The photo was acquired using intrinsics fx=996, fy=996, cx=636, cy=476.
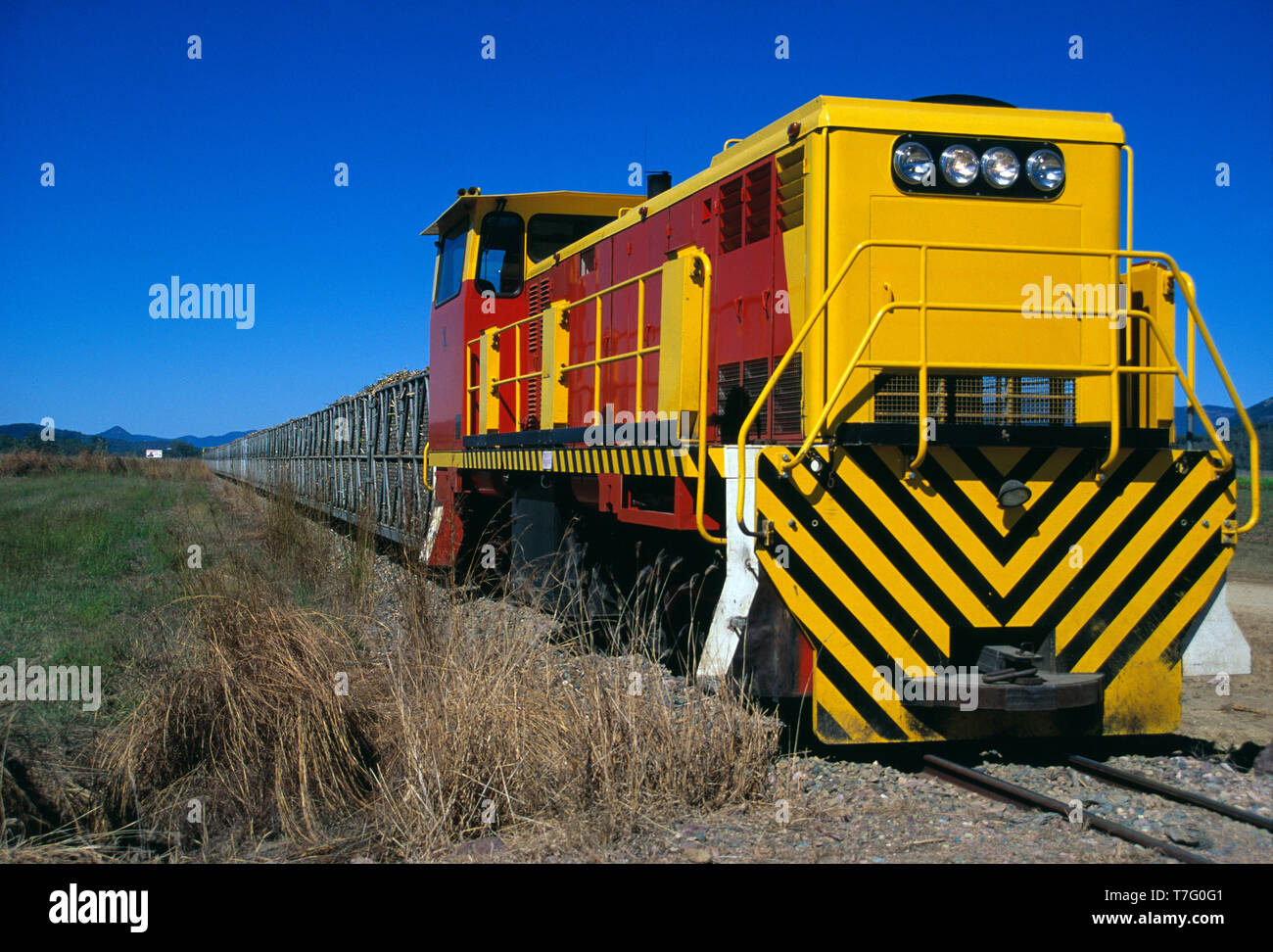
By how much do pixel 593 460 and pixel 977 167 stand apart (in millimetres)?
2621

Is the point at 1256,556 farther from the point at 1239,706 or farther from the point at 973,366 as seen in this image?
the point at 973,366

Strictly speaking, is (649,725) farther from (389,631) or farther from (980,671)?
(389,631)

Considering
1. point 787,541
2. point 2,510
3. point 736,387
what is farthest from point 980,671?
point 2,510

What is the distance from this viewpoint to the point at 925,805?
3938 mm

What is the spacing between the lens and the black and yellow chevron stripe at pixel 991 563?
14.4 feet

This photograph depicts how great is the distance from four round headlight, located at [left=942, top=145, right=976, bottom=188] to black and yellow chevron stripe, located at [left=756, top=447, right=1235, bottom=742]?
4.52ft

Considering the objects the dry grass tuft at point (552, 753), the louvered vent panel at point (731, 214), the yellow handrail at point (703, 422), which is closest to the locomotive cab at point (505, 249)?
the louvered vent panel at point (731, 214)

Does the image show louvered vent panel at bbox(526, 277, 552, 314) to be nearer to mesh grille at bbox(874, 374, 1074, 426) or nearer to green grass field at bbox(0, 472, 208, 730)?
green grass field at bbox(0, 472, 208, 730)

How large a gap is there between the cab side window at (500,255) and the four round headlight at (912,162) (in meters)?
4.84

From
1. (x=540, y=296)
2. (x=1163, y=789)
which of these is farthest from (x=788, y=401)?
(x=540, y=296)

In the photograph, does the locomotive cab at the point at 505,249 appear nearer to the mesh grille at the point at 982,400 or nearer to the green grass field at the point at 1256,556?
the mesh grille at the point at 982,400

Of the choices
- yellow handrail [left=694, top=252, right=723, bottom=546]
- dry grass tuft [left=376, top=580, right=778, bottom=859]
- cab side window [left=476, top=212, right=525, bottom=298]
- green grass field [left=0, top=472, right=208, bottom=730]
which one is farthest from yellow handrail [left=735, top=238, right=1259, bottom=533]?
cab side window [left=476, top=212, right=525, bottom=298]

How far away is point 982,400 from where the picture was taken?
4941 millimetres
